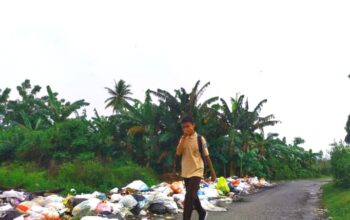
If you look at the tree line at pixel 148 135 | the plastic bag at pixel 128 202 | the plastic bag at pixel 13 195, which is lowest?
the plastic bag at pixel 128 202

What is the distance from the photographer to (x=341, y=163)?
16000mm

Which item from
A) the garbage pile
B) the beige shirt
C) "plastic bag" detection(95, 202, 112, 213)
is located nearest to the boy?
the beige shirt

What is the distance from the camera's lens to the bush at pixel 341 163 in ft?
51.7

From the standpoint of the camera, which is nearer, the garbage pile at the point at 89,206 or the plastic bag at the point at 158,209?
the garbage pile at the point at 89,206

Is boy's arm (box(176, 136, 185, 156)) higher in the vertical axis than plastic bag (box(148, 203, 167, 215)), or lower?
higher

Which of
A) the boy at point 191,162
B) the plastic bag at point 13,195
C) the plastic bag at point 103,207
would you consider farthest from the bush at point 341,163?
the boy at point 191,162

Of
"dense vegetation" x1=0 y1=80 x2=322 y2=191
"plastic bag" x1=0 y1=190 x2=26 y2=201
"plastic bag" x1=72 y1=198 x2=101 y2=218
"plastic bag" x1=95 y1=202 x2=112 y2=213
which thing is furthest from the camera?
"dense vegetation" x1=0 y1=80 x2=322 y2=191

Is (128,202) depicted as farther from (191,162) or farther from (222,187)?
(222,187)

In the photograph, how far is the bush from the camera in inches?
620

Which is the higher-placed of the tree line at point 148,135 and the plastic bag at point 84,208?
the tree line at point 148,135

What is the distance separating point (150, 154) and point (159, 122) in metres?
1.77

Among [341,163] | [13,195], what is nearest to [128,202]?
[13,195]

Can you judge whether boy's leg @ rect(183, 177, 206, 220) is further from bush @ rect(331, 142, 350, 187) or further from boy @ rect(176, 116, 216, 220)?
bush @ rect(331, 142, 350, 187)

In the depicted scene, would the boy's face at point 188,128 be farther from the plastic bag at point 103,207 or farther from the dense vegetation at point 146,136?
the dense vegetation at point 146,136
